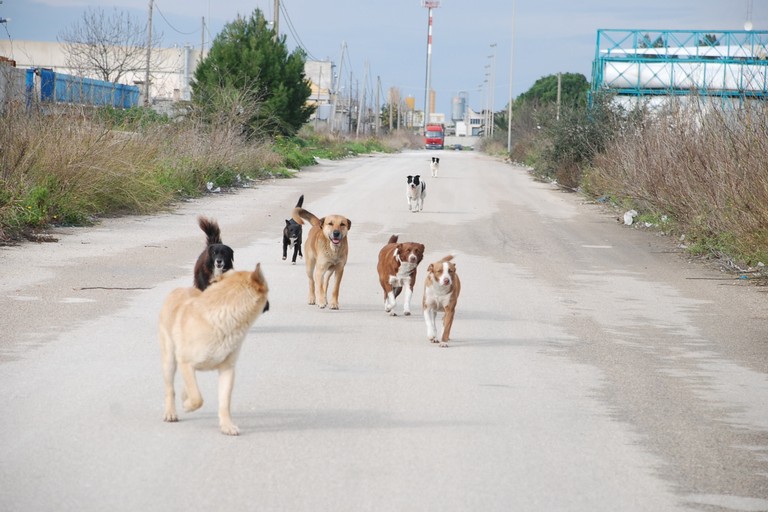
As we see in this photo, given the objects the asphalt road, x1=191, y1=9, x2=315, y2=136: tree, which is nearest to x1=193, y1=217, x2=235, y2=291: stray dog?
the asphalt road

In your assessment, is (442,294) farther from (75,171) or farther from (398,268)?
(75,171)

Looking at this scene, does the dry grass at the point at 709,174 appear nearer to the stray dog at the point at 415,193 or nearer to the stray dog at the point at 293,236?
the stray dog at the point at 415,193

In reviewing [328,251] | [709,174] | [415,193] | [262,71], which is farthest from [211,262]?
[262,71]

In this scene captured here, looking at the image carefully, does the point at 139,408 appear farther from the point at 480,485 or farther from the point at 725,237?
the point at 725,237

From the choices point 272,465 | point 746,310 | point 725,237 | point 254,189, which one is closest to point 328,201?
point 254,189

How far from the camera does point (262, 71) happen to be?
48.2m

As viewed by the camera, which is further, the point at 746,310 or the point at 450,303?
the point at 746,310

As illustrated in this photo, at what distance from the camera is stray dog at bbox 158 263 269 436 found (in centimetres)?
574

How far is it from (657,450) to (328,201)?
19114mm

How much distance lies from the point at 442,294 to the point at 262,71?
40736 millimetres

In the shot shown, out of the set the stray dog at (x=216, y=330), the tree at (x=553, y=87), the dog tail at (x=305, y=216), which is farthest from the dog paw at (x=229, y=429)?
the tree at (x=553, y=87)

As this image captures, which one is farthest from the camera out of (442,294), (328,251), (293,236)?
(293,236)

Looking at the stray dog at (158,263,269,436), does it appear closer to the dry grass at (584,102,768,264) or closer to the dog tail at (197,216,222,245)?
the dog tail at (197,216,222,245)

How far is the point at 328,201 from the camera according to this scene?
24703mm
